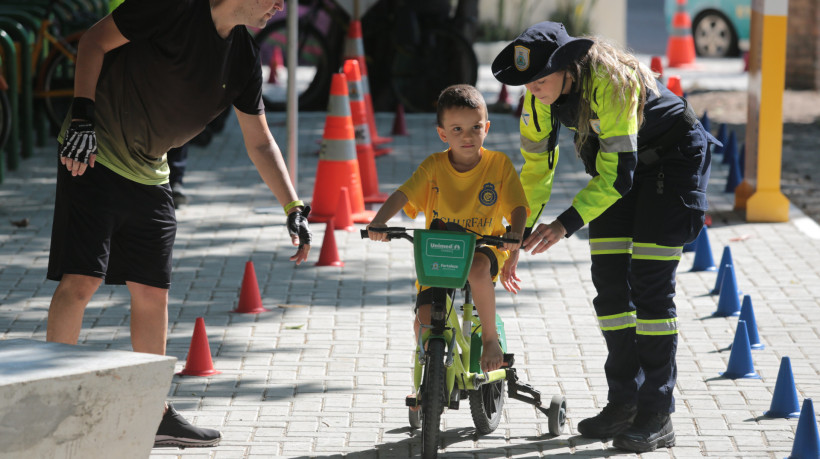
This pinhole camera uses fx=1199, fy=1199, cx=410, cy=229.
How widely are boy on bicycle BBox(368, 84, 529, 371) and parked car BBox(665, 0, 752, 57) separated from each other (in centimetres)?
1599

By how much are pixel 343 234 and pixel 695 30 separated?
13.2 metres

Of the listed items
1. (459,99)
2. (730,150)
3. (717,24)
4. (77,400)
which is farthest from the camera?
(717,24)

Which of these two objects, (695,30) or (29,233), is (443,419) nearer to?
(29,233)

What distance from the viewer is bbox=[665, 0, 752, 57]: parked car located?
20.3 metres

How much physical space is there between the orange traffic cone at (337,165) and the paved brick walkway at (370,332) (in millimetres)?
325

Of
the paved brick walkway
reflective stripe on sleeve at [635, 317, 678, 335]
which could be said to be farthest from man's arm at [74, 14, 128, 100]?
reflective stripe on sleeve at [635, 317, 678, 335]

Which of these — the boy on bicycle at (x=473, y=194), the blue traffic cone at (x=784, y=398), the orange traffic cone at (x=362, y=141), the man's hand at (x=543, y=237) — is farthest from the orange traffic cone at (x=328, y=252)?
the man's hand at (x=543, y=237)

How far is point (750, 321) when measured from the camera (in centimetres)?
652

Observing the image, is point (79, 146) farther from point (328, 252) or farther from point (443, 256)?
point (328, 252)

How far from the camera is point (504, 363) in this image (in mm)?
5117

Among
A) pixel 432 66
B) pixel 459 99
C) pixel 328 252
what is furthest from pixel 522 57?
pixel 432 66

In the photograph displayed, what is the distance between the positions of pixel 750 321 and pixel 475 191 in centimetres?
227

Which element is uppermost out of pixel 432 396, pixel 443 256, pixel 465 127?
pixel 465 127

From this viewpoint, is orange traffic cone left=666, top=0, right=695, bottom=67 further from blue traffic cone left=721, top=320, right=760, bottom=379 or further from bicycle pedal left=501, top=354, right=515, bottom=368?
bicycle pedal left=501, top=354, right=515, bottom=368
